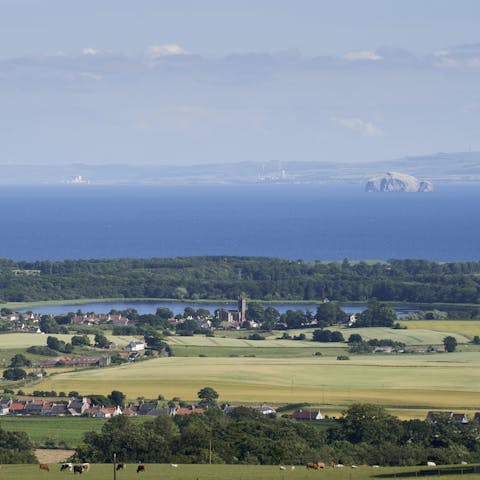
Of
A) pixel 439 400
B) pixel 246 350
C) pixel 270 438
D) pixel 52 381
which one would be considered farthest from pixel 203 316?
pixel 270 438

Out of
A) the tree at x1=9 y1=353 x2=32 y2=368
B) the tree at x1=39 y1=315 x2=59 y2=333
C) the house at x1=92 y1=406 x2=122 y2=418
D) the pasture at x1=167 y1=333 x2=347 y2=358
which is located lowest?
the house at x1=92 y1=406 x2=122 y2=418

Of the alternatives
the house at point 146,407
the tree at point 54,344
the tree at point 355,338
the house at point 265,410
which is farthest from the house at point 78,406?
the tree at point 355,338

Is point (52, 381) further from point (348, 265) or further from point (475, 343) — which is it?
point (348, 265)

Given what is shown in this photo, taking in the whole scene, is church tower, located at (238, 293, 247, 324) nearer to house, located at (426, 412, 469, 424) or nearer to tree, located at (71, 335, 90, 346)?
tree, located at (71, 335, 90, 346)

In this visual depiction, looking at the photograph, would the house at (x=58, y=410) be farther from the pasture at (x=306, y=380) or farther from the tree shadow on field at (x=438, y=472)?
the tree shadow on field at (x=438, y=472)

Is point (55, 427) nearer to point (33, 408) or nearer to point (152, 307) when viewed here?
point (33, 408)

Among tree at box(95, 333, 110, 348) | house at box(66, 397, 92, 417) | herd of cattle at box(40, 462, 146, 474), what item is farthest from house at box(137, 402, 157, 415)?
tree at box(95, 333, 110, 348)

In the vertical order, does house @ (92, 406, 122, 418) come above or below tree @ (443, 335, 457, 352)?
below
